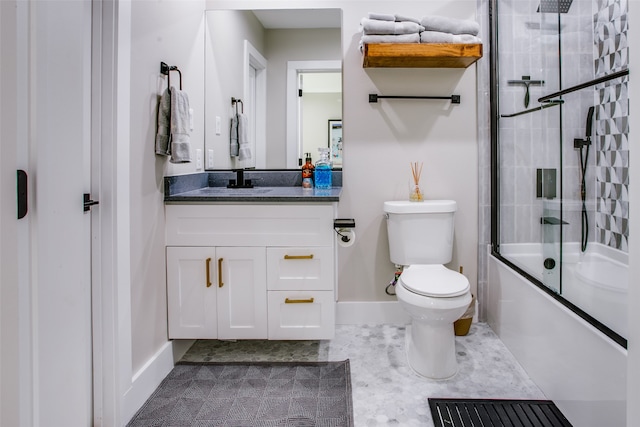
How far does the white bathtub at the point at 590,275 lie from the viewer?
155 cm

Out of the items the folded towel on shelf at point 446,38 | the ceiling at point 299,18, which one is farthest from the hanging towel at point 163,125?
the folded towel on shelf at point 446,38

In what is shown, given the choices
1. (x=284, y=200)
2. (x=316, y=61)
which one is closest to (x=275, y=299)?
(x=284, y=200)

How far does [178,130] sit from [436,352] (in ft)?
5.11

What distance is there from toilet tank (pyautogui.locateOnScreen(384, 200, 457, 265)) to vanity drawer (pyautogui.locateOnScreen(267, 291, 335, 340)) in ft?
1.95

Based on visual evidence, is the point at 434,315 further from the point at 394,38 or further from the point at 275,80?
Answer: the point at 275,80

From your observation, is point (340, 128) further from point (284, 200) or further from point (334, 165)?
point (284, 200)

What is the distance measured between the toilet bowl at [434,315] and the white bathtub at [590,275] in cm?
38

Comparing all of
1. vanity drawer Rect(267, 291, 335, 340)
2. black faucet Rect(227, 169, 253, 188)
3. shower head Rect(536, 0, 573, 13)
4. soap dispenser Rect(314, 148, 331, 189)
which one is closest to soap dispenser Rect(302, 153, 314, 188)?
soap dispenser Rect(314, 148, 331, 189)

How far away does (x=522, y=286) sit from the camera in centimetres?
213

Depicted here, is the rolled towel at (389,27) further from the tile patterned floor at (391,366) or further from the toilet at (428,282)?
the tile patterned floor at (391,366)

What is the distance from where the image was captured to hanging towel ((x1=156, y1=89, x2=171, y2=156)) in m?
1.92

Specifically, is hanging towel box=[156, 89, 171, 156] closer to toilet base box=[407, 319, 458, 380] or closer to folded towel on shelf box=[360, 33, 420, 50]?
folded towel on shelf box=[360, 33, 420, 50]

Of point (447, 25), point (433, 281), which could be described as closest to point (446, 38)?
point (447, 25)

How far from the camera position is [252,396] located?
6.22ft
